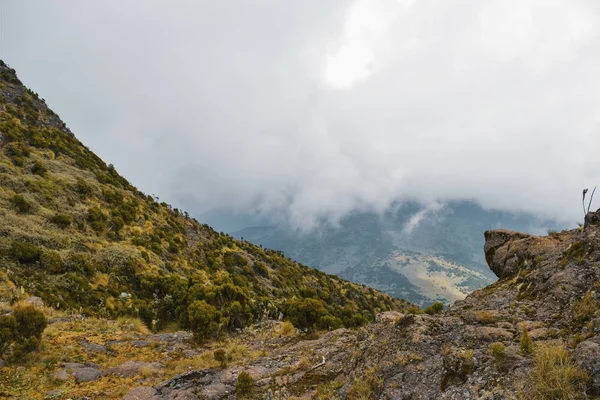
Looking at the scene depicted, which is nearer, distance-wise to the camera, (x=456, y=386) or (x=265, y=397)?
(x=456, y=386)

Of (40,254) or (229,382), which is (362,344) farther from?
(40,254)

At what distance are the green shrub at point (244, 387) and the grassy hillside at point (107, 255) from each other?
9247mm

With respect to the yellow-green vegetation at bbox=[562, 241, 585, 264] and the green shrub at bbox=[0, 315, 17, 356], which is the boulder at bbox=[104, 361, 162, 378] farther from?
the yellow-green vegetation at bbox=[562, 241, 585, 264]

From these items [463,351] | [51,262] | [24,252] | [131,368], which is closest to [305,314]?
[131,368]

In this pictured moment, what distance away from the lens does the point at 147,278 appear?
1358 inches

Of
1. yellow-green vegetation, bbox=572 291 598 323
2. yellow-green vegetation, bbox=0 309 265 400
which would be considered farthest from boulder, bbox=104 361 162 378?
yellow-green vegetation, bbox=572 291 598 323

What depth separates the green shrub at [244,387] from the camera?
11.5 metres

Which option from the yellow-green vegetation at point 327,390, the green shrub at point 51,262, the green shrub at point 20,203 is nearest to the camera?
the yellow-green vegetation at point 327,390

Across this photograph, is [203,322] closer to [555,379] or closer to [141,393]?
[141,393]

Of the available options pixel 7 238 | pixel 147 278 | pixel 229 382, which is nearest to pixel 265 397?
pixel 229 382

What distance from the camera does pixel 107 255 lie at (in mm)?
36062

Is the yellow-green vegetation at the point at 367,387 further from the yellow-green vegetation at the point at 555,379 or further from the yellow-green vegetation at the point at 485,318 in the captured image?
the yellow-green vegetation at the point at 485,318

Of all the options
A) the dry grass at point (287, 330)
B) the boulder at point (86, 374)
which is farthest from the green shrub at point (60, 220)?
the dry grass at point (287, 330)

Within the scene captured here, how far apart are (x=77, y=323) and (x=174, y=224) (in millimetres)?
40818
